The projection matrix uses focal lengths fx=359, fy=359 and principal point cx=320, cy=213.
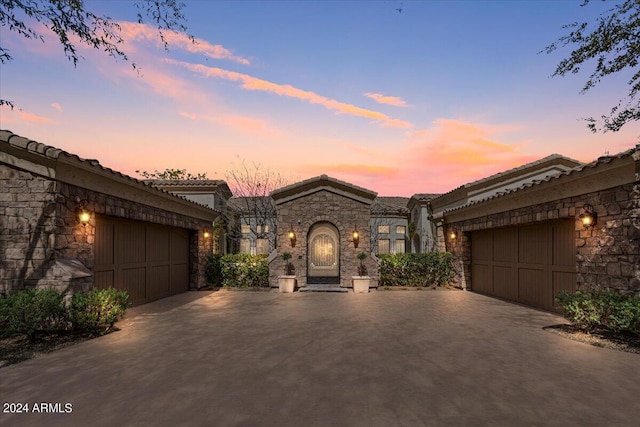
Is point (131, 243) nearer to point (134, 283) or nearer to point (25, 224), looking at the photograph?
point (134, 283)

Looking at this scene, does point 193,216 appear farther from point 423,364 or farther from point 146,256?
point 423,364

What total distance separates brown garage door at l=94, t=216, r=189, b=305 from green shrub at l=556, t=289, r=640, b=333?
11.0 m

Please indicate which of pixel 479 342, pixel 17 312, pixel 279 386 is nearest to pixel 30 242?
pixel 17 312

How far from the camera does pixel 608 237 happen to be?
25.2ft

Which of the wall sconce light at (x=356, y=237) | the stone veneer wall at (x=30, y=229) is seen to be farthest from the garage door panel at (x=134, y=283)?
the wall sconce light at (x=356, y=237)

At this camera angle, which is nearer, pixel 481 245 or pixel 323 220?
pixel 481 245

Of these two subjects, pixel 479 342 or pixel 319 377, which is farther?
pixel 479 342

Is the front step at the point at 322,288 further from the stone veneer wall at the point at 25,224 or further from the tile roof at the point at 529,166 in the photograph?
the stone veneer wall at the point at 25,224

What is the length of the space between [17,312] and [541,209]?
39.6 feet

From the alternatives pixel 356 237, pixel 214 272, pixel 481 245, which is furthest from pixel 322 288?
pixel 481 245

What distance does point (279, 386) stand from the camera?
4680 millimetres

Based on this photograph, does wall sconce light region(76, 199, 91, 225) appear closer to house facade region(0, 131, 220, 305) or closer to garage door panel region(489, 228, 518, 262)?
house facade region(0, 131, 220, 305)

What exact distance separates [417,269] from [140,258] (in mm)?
11232

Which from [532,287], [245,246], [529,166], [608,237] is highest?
[529,166]
